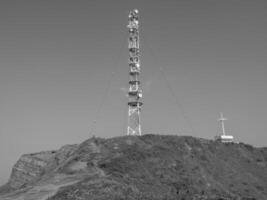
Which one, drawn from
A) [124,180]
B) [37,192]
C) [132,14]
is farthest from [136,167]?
[132,14]

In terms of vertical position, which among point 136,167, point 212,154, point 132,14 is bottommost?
point 136,167

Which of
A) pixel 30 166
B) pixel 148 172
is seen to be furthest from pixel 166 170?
pixel 30 166

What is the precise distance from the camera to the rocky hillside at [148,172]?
26844 millimetres

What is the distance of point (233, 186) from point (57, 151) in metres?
31.7

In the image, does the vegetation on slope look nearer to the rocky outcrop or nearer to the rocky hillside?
the rocky hillside

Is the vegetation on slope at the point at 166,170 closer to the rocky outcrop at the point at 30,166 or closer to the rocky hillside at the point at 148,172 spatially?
the rocky hillside at the point at 148,172

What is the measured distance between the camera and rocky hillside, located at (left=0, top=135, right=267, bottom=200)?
2684 centimetres

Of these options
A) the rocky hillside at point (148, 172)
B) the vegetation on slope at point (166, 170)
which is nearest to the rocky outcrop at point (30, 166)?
the rocky hillside at point (148, 172)

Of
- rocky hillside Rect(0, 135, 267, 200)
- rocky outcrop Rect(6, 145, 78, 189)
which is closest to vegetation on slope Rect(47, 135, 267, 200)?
rocky hillside Rect(0, 135, 267, 200)

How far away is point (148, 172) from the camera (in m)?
34.7

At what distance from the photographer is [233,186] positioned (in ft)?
131

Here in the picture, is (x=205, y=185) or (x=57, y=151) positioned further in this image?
(x=57, y=151)

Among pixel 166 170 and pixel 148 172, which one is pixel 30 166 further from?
pixel 166 170

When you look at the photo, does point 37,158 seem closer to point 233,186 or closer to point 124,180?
point 124,180
